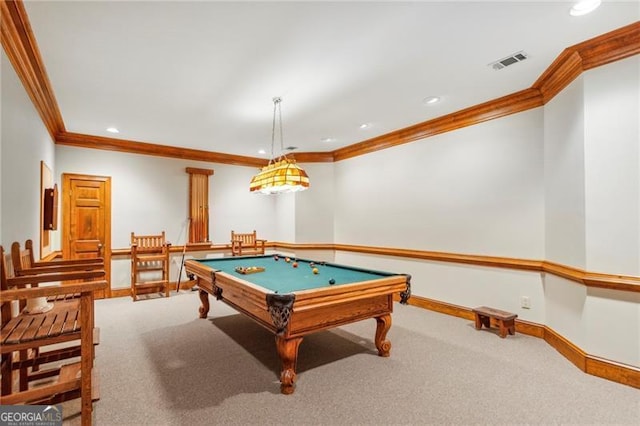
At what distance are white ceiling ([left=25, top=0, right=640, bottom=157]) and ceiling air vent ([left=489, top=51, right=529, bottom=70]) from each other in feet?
0.17

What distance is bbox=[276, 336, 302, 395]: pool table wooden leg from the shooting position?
2.37m

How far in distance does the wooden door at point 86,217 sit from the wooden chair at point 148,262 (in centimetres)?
46

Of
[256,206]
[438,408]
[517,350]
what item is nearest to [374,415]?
[438,408]

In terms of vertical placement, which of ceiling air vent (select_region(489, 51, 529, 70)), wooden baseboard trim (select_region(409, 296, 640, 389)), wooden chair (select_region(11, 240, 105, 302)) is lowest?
wooden baseboard trim (select_region(409, 296, 640, 389))

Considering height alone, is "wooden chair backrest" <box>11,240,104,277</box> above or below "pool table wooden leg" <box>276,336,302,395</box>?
above

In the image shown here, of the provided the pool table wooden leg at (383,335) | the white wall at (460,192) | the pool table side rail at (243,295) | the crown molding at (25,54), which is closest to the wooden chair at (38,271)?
the pool table side rail at (243,295)

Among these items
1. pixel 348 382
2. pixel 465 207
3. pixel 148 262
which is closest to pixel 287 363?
pixel 348 382

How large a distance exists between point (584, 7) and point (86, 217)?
662 centimetres

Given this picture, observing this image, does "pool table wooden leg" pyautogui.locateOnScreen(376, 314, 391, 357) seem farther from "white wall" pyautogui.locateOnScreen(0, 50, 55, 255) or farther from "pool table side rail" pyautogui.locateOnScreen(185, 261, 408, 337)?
"white wall" pyautogui.locateOnScreen(0, 50, 55, 255)

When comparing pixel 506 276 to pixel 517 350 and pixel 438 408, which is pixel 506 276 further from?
pixel 438 408

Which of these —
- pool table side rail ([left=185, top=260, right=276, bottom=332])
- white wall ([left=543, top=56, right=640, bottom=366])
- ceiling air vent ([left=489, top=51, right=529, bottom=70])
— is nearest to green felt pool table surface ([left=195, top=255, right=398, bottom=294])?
pool table side rail ([left=185, top=260, right=276, bottom=332])

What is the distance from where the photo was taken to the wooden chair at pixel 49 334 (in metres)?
1.73

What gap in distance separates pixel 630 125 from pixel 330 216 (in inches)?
180

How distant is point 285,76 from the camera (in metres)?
3.15
